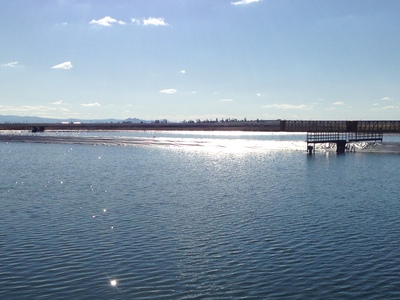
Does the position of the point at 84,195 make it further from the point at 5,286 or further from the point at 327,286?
the point at 327,286

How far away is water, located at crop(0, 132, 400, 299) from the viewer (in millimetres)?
17203

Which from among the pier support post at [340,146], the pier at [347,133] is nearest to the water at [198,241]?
the pier support post at [340,146]

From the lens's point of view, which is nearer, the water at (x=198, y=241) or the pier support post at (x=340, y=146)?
the water at (x=198, y=241)

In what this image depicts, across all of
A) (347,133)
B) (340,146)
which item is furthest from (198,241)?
(347,133)

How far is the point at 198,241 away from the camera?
76.1 feet

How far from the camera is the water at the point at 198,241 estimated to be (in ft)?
56.4

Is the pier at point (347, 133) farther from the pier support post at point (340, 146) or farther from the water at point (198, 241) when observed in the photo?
the water at point (198, 241)

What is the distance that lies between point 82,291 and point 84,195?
21.2 meters

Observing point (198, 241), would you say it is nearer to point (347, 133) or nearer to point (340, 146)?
point (340, 146)

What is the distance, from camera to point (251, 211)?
100 feet

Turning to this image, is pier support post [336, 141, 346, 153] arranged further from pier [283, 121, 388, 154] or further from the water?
the water

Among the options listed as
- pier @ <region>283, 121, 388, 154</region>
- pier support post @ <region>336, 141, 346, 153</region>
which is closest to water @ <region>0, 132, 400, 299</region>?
pier support post @ <region>336, 141, 346, 153</region>

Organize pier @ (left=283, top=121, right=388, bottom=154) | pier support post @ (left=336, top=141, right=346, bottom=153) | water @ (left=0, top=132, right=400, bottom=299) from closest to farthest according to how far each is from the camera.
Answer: water @ (left=0, top=132, right=400, bottom=299) → pier support post @ (left=336, top=141, right=346, bottom=153) → pier @ (left=283, top=121, right=388, bottom=154)

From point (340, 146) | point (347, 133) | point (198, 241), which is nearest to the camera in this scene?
point (198, 241)
